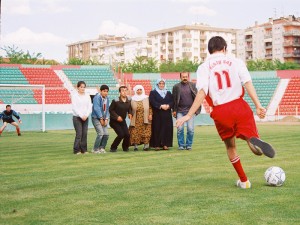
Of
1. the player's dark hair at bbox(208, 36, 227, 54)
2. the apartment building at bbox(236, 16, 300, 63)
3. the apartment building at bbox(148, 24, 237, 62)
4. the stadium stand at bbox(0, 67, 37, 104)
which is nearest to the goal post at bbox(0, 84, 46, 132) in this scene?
the stadium stand at bbox(0, 67, 37, 104)

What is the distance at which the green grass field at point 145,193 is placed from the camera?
6.04 m

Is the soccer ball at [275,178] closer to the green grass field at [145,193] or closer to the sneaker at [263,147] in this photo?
the green grass field at [145,193]

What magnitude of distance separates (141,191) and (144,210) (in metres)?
1.47

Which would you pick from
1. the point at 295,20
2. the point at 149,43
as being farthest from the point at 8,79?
the point at 149,43

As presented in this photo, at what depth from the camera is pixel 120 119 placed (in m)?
15.8

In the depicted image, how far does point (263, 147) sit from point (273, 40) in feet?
395

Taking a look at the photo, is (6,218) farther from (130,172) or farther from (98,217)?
(130,172)

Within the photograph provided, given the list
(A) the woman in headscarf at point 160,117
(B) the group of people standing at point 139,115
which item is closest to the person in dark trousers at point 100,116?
(B) the group of people standing at point 139,115

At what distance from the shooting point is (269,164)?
11.2 meters

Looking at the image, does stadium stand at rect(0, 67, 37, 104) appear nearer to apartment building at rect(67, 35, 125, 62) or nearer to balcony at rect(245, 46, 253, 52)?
balcony at rect(245, 46, 253, 52)

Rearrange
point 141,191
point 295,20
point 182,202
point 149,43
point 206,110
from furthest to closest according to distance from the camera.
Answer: point 149,43
point 295,20
point 206,110
point 141,191
point 182,202

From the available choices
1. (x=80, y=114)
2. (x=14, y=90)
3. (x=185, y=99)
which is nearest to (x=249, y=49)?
(x=14, y=90)

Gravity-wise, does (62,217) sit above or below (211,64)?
below

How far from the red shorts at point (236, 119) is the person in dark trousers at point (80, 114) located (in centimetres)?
786
